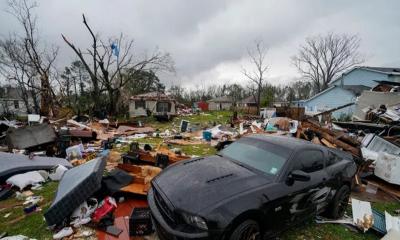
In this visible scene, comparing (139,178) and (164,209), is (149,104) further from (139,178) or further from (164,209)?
(164,209)

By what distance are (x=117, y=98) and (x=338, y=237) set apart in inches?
954

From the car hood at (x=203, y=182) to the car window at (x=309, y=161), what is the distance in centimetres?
76

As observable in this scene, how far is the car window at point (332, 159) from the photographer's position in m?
4.19

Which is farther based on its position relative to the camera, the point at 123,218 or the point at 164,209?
the point at 123,218

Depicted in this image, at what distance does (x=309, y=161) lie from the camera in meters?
3.83

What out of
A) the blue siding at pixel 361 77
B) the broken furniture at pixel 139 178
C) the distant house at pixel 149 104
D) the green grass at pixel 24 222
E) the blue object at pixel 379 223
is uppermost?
the blue siding at pixel 361 77

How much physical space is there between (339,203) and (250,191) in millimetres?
2525

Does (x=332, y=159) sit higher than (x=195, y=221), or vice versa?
(x=332, y=159)

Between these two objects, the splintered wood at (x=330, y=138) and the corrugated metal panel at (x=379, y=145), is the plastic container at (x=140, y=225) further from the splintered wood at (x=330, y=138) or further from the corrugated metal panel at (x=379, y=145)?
the corrugated metal panel at (x=379, y=145)

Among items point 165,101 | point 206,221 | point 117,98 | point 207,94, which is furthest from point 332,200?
point 207,94

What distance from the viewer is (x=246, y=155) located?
12.9 feet

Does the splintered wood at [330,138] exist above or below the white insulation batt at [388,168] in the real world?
above

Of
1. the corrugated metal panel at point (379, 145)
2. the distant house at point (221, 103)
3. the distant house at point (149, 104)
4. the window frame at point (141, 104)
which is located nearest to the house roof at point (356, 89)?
the corrugated metal panel at point (379, 145)

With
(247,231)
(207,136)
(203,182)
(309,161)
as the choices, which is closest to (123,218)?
(203,182)
